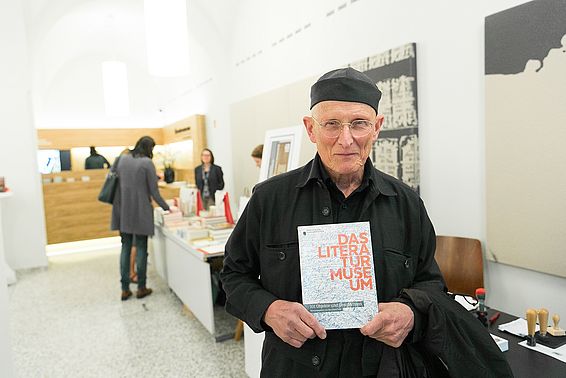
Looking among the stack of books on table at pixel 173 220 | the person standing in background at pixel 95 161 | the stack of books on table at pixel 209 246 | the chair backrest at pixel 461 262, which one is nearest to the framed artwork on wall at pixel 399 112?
the chair backrest at pixel 461 262

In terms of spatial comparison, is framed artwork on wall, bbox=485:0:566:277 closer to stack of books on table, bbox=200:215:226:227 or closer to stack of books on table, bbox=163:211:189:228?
stack of books on table, bbox=200:215:226:227

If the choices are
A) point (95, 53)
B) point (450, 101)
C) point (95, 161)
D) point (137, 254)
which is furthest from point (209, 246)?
point (95, 53)

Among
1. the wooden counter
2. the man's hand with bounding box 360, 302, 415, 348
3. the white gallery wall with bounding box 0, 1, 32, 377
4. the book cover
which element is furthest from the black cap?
the wooden counter

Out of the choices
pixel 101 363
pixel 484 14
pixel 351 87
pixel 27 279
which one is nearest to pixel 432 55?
pixel 484 14

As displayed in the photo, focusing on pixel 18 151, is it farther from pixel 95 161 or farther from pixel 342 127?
pixel 342 127

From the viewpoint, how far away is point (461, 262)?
262 centimetres

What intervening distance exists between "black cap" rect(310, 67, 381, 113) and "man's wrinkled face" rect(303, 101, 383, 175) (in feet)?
0.04

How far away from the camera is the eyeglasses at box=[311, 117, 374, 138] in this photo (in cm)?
113

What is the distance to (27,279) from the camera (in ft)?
19.2

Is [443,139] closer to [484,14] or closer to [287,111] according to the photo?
[484,14]

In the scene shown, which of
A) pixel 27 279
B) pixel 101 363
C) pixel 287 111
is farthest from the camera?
pixel 27 279

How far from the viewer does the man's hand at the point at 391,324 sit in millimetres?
1049

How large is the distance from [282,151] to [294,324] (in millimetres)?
1984

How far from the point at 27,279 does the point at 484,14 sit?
629 cm
